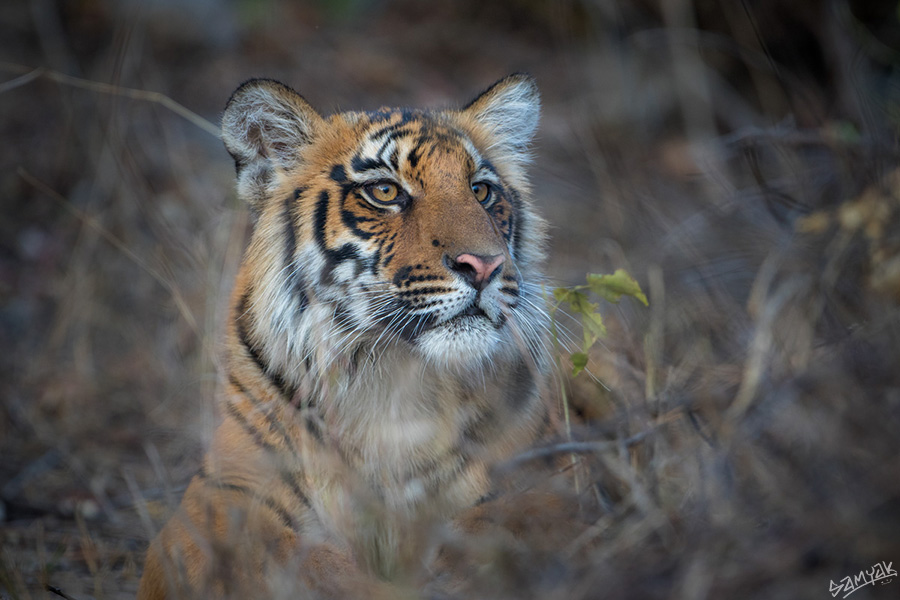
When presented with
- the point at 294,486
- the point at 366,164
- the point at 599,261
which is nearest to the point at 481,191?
the point at 366,164

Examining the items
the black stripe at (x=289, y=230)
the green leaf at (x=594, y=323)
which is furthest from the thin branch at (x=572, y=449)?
the black stripe at (x=289, y=230)

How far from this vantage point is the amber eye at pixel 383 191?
2.88 metres

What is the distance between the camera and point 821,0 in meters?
6.27

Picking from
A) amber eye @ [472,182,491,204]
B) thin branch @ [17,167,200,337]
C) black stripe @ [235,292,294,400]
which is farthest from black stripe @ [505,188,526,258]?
thin branch @ [17,167,200,337]

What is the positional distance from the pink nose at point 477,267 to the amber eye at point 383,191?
0.46 meters

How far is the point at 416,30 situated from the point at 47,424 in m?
6.38

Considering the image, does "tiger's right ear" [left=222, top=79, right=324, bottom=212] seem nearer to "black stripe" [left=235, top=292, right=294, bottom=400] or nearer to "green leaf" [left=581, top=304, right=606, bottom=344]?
"black stripe" [left=235, top=292, right=294, bottom=400]

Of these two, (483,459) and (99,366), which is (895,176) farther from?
(99,366)

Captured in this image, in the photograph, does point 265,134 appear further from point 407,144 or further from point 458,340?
point 458,340

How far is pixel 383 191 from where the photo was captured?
9.48 feet

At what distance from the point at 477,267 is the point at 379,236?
1.45 ft

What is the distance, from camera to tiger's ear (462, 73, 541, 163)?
3400 millimetres

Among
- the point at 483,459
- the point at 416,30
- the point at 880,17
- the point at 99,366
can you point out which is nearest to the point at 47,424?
the point at 99,366

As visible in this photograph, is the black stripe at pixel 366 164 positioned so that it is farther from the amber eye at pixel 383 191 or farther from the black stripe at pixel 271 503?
the black stripe at pixel 271 503
